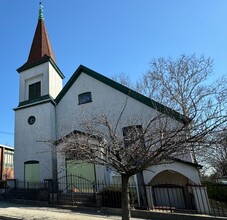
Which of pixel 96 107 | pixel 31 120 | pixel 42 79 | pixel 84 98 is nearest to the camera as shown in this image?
pixel 96 107

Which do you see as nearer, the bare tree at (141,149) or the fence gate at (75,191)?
the bare tree at (141,149)

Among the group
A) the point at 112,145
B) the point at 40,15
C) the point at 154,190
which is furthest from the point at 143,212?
the point at 40,15

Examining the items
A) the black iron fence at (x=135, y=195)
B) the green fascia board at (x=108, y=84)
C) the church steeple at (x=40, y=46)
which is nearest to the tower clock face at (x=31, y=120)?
the green fascia board at (x=108, y=84)

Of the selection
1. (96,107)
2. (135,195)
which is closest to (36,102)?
(96,107)

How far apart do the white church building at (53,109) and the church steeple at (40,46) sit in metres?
0.28

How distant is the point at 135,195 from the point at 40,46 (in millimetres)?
16427

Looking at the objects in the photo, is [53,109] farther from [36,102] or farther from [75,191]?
[75,191]

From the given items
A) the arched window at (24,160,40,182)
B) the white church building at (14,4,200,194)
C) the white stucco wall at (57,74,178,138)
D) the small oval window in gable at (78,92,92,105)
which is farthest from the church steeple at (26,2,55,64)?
the arched window at (24,160,40,182)

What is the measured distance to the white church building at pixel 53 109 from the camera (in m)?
13.3

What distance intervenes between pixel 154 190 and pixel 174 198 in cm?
134

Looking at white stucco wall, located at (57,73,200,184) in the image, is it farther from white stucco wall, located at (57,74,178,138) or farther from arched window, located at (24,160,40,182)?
arched window, located at (24,160,40,182)

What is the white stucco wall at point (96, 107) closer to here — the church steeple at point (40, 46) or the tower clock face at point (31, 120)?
the tower clock face at point (31, 120)

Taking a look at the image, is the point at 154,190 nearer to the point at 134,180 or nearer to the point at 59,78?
the point at 134,180

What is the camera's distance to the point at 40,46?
18953mm
